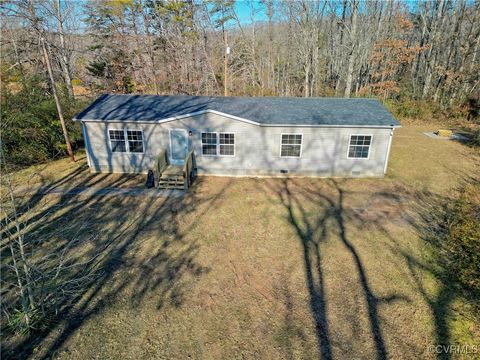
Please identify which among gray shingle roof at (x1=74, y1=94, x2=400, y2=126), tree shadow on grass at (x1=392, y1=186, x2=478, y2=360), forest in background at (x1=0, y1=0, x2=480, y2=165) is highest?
forest in background at (x1=0, y1=0, x2=480, y2=165)

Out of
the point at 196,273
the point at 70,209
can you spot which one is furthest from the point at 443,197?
the point at 70,209

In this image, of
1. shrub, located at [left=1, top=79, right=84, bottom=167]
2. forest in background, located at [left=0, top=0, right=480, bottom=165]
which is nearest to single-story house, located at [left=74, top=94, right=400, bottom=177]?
shrub, located at [left=1, top=79, right=84, bottom=167]

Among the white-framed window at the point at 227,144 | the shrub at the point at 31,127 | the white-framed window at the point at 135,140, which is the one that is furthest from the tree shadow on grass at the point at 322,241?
the shrub at the point at 31,127

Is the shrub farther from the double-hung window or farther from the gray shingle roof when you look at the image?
the double-hung window

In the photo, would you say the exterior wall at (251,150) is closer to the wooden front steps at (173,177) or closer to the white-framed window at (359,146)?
the white-framed window at (359,146)

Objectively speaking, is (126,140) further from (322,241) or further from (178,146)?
(322,241)

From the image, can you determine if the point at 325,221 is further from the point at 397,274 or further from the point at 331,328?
the point at 331,328
